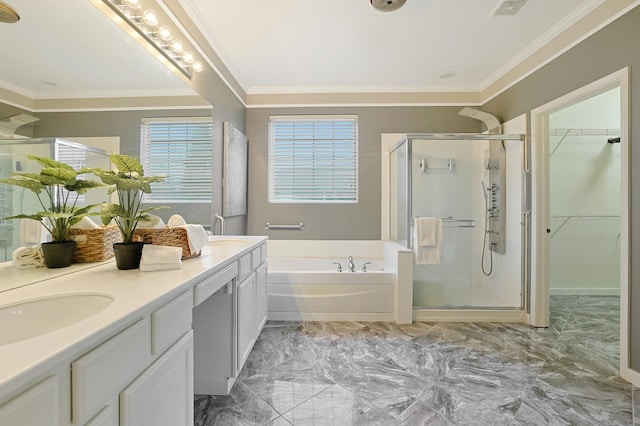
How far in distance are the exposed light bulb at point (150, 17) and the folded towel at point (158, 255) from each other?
4.33 ft

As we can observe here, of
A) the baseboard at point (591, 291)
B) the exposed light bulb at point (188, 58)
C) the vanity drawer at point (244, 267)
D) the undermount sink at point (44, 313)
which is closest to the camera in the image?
the undermount sink at point (44, 313)

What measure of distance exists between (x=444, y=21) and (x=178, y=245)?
8.04ft

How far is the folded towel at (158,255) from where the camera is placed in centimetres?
119

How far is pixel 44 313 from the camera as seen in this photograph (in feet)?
2.85

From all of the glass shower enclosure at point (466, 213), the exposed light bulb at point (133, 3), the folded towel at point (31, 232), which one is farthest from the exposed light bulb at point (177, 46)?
the glass shower enclosure at point (466, 213)

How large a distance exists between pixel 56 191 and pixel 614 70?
10.6ft

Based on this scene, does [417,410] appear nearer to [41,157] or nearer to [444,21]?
[41,157]

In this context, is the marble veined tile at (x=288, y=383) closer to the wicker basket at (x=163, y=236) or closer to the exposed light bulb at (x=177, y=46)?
the wicker basket at (x=163, y=236)

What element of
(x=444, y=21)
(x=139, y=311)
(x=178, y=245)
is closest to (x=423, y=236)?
(x=444, y=21)

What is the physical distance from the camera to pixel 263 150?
352cm

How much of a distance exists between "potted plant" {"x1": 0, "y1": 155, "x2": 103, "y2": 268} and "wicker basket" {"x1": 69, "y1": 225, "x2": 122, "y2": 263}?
44 millimetres

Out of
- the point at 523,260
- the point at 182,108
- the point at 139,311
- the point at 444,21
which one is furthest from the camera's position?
the point at 523,260

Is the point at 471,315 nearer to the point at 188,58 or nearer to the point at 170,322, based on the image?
the point at 170,322

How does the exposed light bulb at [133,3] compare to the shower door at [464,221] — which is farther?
the shower door at [464,221]
